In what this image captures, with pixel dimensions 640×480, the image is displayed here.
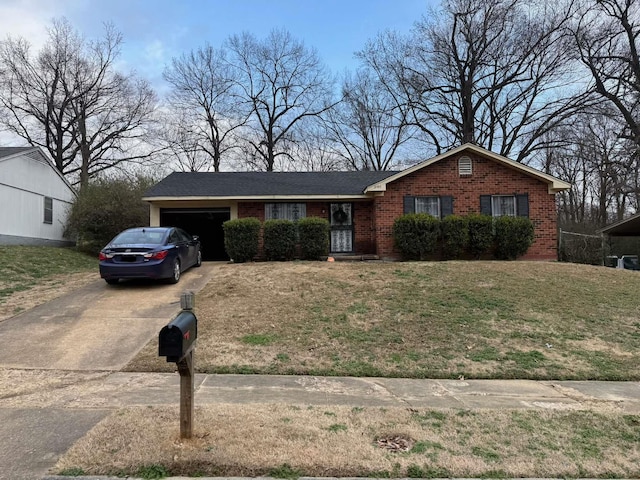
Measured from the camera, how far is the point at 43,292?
35.1 feet

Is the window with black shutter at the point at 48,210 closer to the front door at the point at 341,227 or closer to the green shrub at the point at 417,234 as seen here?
the front door at the point at 341,227

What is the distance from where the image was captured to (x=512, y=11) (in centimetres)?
2881

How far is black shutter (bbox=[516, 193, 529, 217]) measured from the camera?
16.1m

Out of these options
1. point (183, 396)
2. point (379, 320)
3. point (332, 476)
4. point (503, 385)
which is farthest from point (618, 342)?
point (183, 396)

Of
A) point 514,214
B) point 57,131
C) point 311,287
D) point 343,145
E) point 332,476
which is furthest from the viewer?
point 343,145

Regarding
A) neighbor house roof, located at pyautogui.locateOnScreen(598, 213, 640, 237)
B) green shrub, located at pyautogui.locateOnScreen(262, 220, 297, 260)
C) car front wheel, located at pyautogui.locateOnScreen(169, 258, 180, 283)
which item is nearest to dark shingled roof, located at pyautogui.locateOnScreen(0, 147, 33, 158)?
car front wheel, located at pyautogui.locateOnScreen(169, 258, 180, 283)

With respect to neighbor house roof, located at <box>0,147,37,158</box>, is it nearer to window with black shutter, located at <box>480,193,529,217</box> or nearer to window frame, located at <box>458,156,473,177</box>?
window frame, located at <box>458,156,473,177</box>

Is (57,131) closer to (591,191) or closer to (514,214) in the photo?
(514,214)

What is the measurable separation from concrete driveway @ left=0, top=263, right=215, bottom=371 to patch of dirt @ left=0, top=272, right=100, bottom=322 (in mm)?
283

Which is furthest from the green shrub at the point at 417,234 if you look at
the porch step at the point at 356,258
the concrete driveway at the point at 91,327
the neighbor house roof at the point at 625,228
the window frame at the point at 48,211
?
the window frame at the point at 48,211

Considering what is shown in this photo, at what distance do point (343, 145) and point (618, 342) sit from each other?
31.3 meters

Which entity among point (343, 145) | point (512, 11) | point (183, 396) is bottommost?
point (183, 396)

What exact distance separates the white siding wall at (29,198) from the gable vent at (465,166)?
16.9 m

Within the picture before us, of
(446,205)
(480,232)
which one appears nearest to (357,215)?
(446,205)
